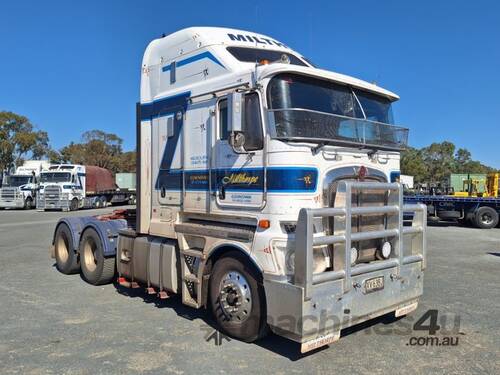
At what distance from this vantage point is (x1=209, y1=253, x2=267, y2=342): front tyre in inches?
199

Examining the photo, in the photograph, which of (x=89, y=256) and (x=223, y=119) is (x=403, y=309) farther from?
(x=89, y=256)

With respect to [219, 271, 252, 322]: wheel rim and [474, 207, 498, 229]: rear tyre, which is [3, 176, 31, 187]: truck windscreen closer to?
[474, 207, 498, 229]: rear tyre

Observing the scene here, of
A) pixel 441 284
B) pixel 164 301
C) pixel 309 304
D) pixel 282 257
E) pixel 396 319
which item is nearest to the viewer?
pixel 309 304

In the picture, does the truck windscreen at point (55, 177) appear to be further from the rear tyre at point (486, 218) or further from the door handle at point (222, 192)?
the door handle at point (222, 192)

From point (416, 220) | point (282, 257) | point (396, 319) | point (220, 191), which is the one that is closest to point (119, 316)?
point (220, 191)

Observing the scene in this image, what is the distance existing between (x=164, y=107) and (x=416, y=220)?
3.88 meters

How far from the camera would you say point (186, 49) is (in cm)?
654

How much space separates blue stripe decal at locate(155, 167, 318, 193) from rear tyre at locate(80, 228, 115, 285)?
2579 millimetres

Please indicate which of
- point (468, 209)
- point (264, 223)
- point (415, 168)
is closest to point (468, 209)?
point (468, 209)

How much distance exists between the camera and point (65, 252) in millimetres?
9398

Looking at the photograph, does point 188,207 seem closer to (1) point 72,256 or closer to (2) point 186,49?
(2) point 186,49

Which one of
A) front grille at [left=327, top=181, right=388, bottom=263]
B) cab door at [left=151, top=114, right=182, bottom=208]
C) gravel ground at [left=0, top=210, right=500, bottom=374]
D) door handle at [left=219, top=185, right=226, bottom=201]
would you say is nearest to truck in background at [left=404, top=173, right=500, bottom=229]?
gravel ground at [left=0, top=210, right=500, bottom=374]

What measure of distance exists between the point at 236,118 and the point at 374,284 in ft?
7.93

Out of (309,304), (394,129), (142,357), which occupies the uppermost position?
(394,129)
